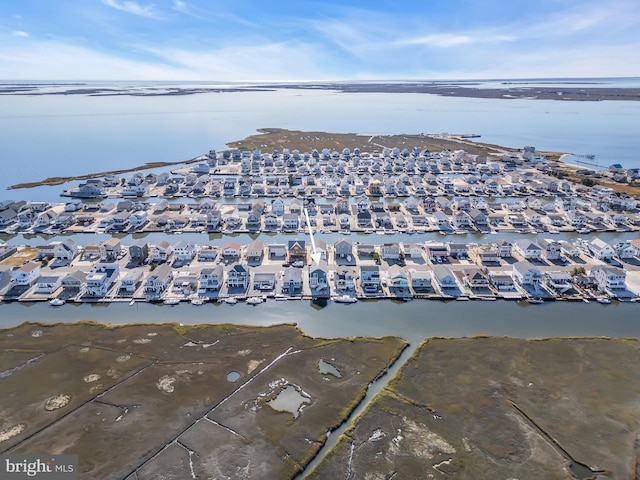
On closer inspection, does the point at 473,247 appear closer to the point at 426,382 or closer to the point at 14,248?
the point at 426,382

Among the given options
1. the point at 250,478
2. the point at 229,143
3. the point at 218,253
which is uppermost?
the point at 229,143

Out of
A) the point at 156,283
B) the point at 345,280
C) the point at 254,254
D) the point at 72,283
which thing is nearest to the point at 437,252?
the point at 345,280

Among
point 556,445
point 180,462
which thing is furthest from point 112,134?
point 556,445

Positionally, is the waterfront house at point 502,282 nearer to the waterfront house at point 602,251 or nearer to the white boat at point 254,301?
the waterfront house at point 602,251

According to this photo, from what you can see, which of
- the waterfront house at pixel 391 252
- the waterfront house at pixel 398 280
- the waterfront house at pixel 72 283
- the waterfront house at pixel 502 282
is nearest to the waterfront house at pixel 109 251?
the waterfront house at pixel 72 283

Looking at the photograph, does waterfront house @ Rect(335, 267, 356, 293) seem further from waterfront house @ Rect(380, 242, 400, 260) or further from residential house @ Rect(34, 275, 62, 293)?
residential house @ Rect(34, 275, 62, 293)

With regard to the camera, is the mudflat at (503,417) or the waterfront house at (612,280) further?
the waterfront house at (612,280)
